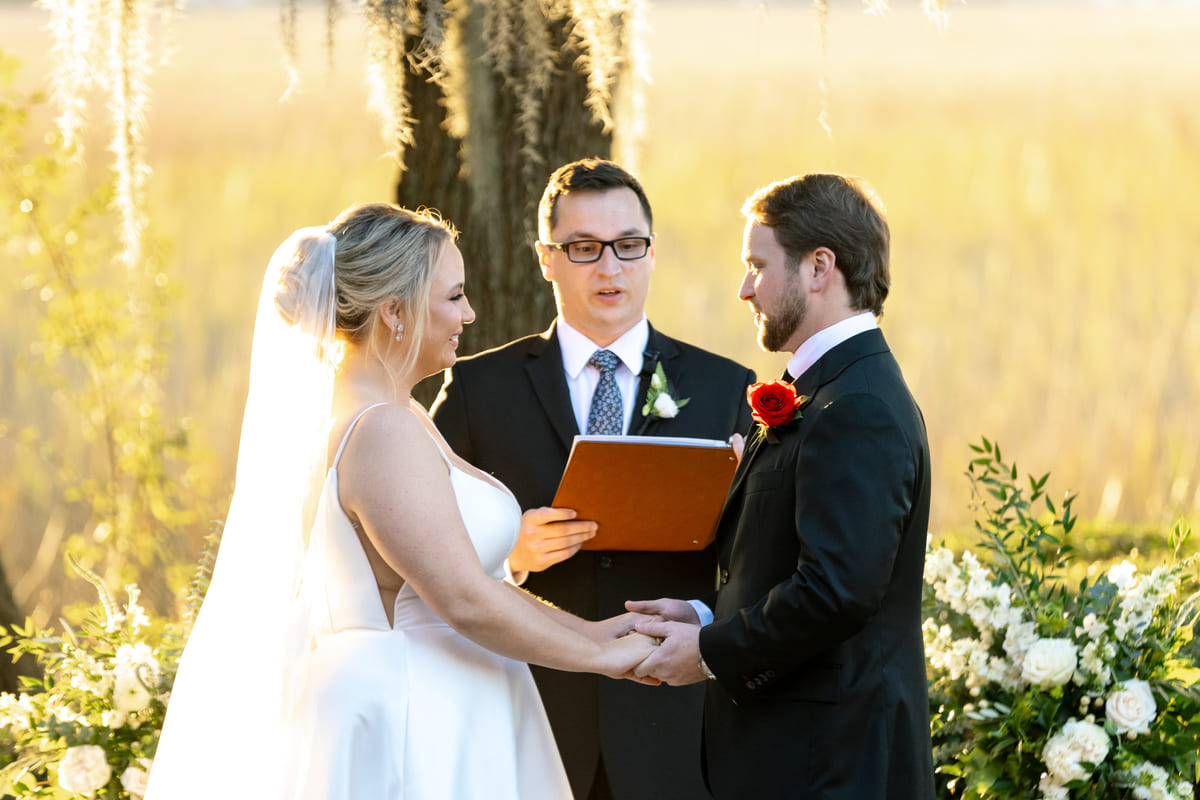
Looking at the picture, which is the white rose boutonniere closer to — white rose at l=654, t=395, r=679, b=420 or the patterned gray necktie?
white rose at l=654, t=395, r=679, b=420

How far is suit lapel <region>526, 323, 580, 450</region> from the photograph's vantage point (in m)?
3.47

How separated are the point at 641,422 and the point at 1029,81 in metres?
13.3

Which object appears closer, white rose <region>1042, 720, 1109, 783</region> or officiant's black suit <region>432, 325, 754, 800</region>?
white rose <region>1042, 720, 1109, 783</region>

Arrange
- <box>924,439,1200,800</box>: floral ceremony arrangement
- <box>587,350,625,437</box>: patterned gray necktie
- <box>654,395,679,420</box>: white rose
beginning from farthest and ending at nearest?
<box>587,350,625,437</box>: patterned gray necktie → <box>654,395,679,420</box>: white rose → <box>924,439,1200,800</box>: floral ceremony arrangement

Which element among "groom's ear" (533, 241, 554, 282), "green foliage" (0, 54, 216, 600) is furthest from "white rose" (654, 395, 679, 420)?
"green foliage" (0, 54, 216, 600)

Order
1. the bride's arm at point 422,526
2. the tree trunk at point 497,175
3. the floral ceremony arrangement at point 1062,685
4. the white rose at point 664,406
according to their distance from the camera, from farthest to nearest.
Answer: the tree trunk at point 497,175 < the white rose at point 664,406 < the floral ceremony arrangement at point 1062,685 < the bride's arm at point 422,526

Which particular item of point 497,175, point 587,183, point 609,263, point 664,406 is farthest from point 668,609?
point 497,175

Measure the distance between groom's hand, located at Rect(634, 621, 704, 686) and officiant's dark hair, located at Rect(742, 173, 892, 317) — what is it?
3.05ft

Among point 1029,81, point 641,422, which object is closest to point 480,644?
point 641,422

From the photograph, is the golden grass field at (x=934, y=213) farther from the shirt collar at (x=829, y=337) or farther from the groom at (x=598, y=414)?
the shirt collar at (x=829, y=337)

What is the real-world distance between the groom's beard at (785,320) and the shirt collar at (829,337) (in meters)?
0.05

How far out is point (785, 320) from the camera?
266 centimetres

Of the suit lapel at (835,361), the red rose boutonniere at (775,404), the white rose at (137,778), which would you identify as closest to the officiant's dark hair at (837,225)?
the suit lapel at (835,361)

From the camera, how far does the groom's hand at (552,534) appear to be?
3.10 meters
